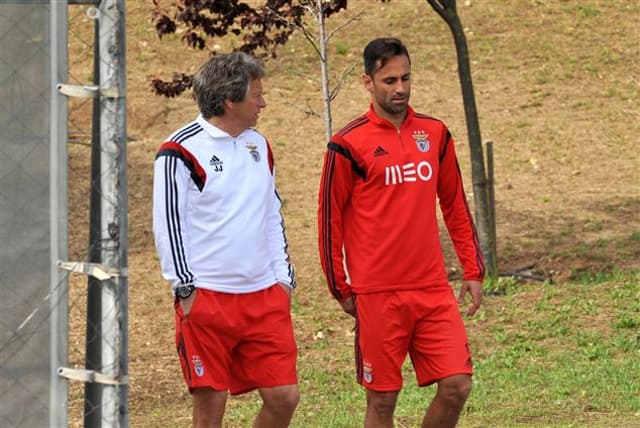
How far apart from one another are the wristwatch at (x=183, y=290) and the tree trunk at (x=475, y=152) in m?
7.18

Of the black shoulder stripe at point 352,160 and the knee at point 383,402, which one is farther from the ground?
the black shoulder stripe at point 352,160

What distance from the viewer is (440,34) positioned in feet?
71.5

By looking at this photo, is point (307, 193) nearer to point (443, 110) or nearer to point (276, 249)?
point (443, 110)

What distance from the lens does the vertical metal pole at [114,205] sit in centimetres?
501

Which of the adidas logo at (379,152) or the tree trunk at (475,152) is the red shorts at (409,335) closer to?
the adidas logo at (379,152)

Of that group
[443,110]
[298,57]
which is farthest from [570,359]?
[298,57]

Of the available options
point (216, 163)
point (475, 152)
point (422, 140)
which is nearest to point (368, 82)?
point (422, 140)

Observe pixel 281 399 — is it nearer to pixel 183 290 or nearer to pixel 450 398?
pixel 183 290

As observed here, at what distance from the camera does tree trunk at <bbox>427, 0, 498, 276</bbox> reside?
13.0 metres

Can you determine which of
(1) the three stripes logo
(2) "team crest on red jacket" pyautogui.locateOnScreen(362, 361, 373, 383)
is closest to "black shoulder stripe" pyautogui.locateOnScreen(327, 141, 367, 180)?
(1) the three stripes logo

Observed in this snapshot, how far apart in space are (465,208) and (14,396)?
266 cm

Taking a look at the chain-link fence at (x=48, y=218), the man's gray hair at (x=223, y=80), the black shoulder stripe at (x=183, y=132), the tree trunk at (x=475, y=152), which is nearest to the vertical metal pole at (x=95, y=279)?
the chain-link fence at (x=48, y=218)

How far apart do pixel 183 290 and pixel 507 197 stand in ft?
35.9

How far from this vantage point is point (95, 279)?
5336 millimetres
